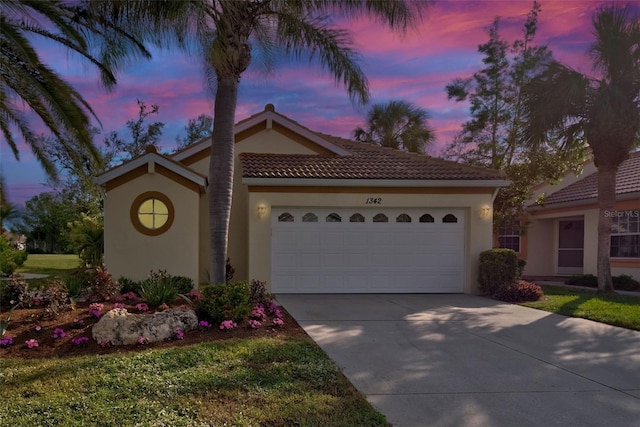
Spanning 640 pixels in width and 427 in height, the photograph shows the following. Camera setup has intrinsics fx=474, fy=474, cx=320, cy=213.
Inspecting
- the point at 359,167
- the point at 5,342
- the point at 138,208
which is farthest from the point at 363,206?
the point at 5,342

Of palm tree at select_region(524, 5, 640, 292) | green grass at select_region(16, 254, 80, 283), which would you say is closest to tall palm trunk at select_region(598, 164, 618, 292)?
palm tree at select_region(524, 5, 640, 292)

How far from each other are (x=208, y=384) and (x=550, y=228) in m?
19.8

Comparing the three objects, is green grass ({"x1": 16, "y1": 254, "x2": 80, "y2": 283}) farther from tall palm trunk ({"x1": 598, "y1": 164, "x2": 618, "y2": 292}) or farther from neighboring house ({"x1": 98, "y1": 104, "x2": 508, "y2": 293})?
tall palm trunk ({"x1": 598, "y1": 164, "x2": 618, "y2": 292})

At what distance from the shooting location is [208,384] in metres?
5.02

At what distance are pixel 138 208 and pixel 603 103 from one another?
1307 cm

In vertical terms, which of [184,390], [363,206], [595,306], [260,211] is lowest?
[595,306]

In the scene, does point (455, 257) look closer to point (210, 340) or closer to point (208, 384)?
point (210, 340)

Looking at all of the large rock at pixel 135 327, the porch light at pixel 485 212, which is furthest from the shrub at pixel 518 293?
the large rock at pixel 135 327

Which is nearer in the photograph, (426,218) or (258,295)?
(258,295)

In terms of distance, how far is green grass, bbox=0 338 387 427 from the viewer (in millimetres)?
4289

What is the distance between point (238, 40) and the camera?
28.8 ft

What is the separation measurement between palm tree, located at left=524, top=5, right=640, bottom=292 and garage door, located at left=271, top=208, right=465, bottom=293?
4.10 metres

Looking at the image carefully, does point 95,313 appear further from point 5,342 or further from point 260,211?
point 260,211

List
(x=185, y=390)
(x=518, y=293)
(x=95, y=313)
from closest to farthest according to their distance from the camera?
(x=185, y=390) → (x=95, y=313) → (x=518, y=293)
